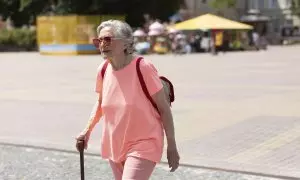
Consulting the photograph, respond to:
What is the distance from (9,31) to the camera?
5262 centimetres

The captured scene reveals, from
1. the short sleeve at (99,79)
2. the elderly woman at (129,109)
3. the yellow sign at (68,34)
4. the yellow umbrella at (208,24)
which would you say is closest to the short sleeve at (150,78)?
the elderly woman at (129,109)

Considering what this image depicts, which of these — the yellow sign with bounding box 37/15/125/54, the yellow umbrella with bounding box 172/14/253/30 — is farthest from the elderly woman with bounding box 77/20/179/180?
the yellow umbrella with bounding box 172/14/253/30

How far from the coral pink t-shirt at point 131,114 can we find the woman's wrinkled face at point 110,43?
11 centimetres

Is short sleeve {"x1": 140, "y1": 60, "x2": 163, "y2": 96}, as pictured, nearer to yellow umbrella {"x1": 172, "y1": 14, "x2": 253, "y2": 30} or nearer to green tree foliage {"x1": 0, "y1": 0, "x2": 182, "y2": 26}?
yellow umbrella {"x1": 172, "y1": 14, "x2": 253, "y2": 30}

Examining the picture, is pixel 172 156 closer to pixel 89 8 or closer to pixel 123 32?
pixel 123 32

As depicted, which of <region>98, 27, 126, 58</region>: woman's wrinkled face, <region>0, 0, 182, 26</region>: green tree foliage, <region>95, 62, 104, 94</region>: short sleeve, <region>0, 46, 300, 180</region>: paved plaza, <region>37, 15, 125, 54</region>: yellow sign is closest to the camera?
<region>98, 27, 126, 58</region>: woman's wrinkled face

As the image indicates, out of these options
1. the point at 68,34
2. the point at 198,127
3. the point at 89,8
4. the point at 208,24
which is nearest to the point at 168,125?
the point at 198,127

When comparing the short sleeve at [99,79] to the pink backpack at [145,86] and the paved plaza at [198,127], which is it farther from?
the paved plaza at [198,127]

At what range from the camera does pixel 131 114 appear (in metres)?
3.40

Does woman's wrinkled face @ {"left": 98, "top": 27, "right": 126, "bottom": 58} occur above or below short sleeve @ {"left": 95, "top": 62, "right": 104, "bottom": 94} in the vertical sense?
above

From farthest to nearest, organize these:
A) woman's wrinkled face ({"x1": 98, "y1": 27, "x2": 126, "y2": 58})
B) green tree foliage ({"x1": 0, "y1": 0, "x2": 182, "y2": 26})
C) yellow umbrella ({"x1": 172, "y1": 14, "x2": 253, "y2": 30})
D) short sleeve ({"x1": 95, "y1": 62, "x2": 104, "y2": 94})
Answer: green tree foliage ({"x1": 0, "y1": 0, "x2": 182, "y2": 26}), yellow umbrella ({"x1": 172, "y1": 14, "x2": 253, "y2": 30}), short sleeve ({"x1": 95, "y1": 62, "x2": 104, "y2": 94}), woman's wrinkled face ({"x1": 98, "y1": 27, "x2": 126, "y2": 58})

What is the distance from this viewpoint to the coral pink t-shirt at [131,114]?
11.1 feet

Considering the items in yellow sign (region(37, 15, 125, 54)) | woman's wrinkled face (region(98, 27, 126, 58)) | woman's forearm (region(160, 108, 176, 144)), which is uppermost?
woman's wrinkled face (region(98, 27, 126, 58))

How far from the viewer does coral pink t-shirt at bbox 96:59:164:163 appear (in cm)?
338
